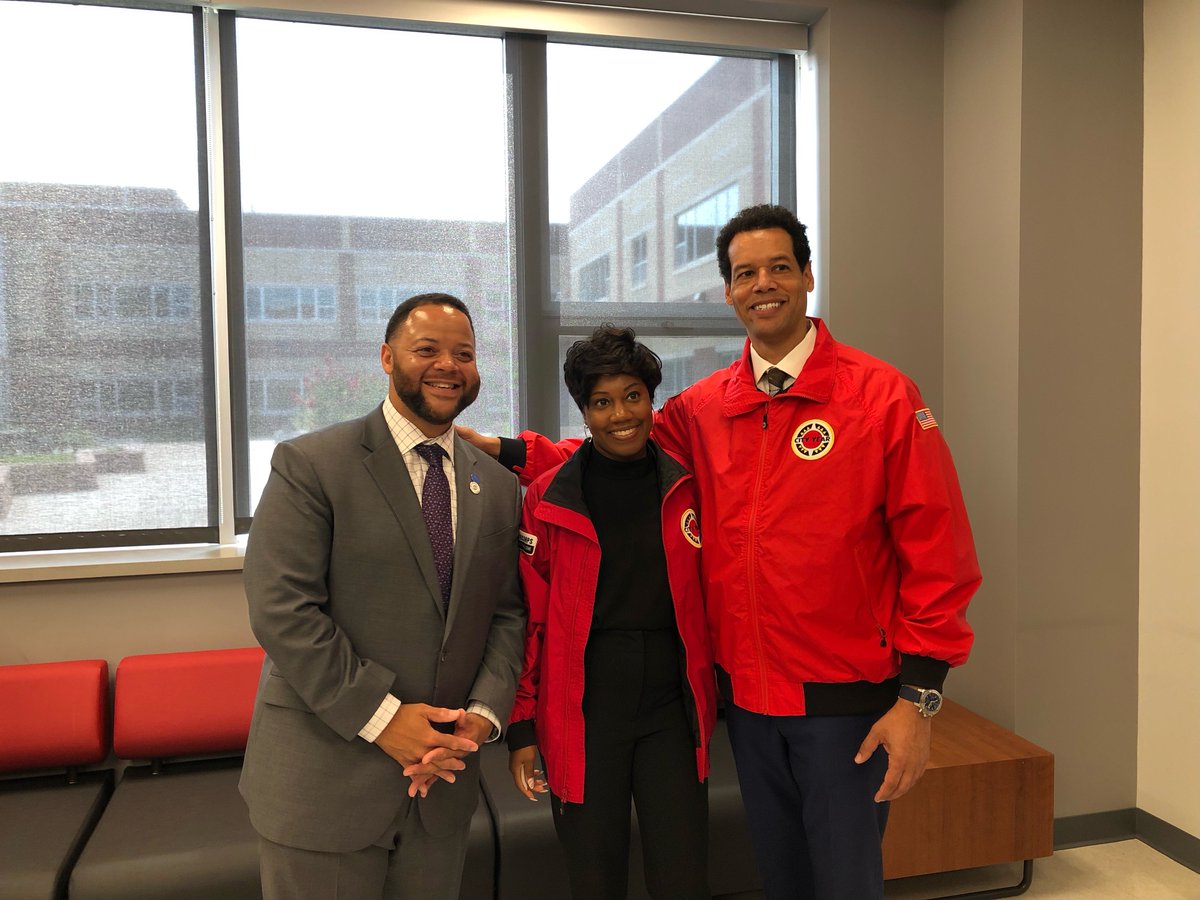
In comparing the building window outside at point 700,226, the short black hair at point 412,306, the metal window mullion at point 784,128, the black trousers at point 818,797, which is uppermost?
the metal window mullion at point 784,128

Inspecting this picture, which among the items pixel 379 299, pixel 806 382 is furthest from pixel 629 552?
pixel 379 299

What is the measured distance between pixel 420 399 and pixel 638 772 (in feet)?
2.70

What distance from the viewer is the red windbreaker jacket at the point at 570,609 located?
1.67 meters

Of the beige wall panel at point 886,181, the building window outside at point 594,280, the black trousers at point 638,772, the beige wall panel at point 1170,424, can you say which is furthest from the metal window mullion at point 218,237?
the beige wall panel at point 1170,424

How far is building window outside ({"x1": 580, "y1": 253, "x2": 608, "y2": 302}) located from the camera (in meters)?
A: 3.45

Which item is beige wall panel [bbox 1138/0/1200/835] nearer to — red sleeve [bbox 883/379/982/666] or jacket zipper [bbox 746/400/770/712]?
red sleeve [bbox 883/379/982/666]

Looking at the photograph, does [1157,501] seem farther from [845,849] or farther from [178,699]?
[178,699]

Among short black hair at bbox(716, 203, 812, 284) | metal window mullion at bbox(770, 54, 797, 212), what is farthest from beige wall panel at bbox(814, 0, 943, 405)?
short black hair at bbox(716, 203, 812, 284)

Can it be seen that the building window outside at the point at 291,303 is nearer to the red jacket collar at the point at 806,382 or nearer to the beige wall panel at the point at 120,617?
the beige wall panel at the point at 120,617

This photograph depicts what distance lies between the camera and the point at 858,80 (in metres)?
3.35

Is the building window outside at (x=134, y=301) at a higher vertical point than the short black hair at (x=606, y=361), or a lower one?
higher

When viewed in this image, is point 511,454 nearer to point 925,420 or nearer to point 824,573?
point 824,573

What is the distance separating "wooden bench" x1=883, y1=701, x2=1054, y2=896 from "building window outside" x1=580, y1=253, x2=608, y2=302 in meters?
2.01

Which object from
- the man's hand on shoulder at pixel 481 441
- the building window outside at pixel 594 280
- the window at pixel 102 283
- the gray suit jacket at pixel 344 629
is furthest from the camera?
the building window outside at pixel 594 280
